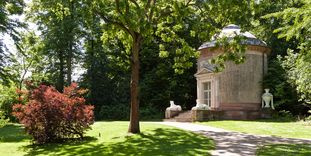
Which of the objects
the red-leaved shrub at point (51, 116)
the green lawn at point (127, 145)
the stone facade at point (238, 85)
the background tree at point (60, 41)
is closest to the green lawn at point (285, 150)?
the green lawn at point (127, 145)

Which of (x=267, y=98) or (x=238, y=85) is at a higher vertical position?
(x=238, y=85)

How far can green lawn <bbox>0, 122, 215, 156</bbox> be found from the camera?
1182 centimetres

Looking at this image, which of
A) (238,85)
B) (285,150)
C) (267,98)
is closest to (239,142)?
(285,150)

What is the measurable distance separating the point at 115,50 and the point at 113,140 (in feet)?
79.3

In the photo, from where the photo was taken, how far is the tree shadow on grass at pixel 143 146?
11.7m

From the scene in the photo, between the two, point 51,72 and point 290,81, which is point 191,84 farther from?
point 51,72

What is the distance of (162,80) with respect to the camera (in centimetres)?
3569

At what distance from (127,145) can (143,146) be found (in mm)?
667

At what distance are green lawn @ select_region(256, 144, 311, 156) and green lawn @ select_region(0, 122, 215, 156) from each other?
158 cm

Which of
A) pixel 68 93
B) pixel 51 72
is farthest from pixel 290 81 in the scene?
pixel 51 72

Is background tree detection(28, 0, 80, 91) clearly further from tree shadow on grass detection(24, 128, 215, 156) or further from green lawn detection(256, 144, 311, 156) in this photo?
green lawn detection(256, 144, 311, 156)

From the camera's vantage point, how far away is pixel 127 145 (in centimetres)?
1308

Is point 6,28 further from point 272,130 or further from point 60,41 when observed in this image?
point 272,130

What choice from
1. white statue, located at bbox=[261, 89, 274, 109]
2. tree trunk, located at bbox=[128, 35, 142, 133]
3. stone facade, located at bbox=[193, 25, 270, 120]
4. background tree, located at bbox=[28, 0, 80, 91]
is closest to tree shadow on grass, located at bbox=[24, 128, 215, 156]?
tree trunk, located at bbox=[128, 35, 142, 133]
